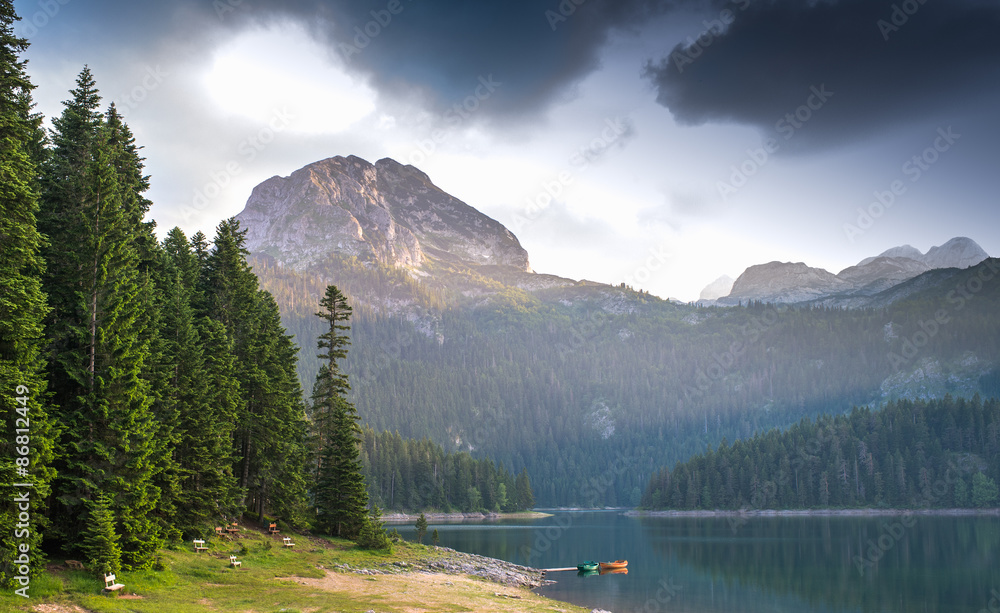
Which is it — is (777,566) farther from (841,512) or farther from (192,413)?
(841,512)

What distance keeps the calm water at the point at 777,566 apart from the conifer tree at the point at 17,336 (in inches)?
1595

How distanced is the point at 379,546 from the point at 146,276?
34319 millimetres

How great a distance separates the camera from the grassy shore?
30.5 metres

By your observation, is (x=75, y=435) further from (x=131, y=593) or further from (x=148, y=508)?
(x=131, y=593)

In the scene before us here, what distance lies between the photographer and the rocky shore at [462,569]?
54406 millimetres

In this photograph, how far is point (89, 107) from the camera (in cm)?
4350

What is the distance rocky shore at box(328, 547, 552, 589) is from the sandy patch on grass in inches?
83.7

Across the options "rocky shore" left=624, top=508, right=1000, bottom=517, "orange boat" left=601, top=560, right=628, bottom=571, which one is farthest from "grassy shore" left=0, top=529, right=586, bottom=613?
"rocky shore" left=624, top=508, right=1000, bottom=517

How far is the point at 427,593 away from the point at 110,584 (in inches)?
765

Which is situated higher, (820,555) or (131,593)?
(131,593)

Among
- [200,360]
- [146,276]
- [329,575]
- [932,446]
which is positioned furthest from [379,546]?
[932,446]

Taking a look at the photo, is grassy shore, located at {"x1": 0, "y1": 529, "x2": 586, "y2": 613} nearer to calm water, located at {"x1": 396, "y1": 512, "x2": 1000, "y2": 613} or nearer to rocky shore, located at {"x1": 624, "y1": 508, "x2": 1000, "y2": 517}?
calm water, located at {"x1": 396, "y1": 512, "x2": 1000, "y2": 613}

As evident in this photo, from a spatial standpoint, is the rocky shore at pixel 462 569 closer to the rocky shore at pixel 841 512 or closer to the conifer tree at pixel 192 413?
the conifer tree at pixel 192 413

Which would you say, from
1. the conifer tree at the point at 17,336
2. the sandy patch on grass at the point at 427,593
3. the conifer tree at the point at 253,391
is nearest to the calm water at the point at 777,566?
the sandy patch on grass at the point at 427,593
